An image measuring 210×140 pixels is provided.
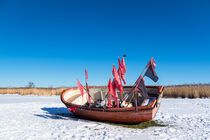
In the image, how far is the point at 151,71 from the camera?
6.55 metres

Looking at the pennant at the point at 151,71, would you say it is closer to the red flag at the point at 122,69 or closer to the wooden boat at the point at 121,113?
the wooden boat at the point at 121,113

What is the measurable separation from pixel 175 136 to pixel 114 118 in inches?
87.1

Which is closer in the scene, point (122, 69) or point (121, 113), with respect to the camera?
point (121, 113)

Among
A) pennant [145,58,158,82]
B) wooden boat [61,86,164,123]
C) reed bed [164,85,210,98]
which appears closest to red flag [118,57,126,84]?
pennant [145,58,158,82]

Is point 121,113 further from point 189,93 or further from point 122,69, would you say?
point 189,93

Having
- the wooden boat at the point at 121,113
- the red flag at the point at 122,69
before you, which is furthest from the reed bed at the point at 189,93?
the red flag at the point at 122,69

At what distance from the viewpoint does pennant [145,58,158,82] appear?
21.2ft

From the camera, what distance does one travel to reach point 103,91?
34.0 feet

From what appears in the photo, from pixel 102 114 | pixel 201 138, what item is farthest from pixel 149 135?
pixel 102 114

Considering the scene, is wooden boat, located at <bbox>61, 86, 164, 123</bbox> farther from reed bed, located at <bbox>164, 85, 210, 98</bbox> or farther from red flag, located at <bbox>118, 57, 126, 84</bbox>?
reed bed, located at <bbox>164, 85, 210, 98</bbox>

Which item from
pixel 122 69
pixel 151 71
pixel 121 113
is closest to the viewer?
pixel 121 113

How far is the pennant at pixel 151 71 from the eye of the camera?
6.45 metres

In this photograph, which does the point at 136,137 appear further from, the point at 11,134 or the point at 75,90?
the point at 75,90

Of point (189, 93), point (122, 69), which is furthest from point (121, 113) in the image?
point (189, 93)
